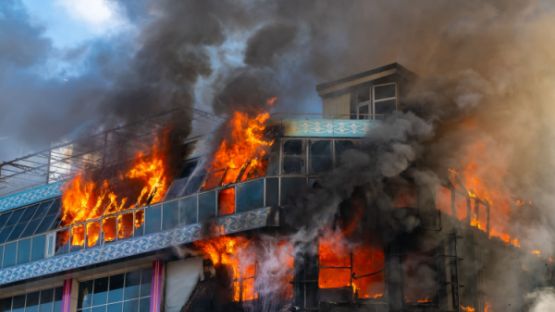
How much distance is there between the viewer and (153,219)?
37.9 m

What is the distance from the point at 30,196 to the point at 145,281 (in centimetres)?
932

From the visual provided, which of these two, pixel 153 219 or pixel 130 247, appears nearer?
pixel 153 219

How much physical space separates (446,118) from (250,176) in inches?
321

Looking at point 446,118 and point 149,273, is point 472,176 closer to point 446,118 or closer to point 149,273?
point 446,118

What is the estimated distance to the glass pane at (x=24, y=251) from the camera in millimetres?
41906

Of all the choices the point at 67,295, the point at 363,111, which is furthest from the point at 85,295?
the point at 363,111

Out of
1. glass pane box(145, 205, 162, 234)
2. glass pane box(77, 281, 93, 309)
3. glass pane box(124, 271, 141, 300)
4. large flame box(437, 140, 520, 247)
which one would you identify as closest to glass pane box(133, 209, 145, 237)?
glass pane box(145, 205, 162, 234)

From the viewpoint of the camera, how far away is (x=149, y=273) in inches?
1523

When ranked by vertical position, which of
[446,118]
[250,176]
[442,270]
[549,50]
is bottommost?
[442,270]

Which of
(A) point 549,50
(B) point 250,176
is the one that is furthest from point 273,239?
(A) point 549,50

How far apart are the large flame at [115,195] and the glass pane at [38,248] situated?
1.04 metres

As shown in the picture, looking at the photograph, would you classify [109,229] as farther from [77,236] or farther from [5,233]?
[5,233]

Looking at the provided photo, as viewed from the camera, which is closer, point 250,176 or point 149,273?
point 250,176

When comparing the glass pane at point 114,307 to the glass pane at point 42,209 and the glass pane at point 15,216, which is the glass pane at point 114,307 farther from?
the glass pane at point 15,216
